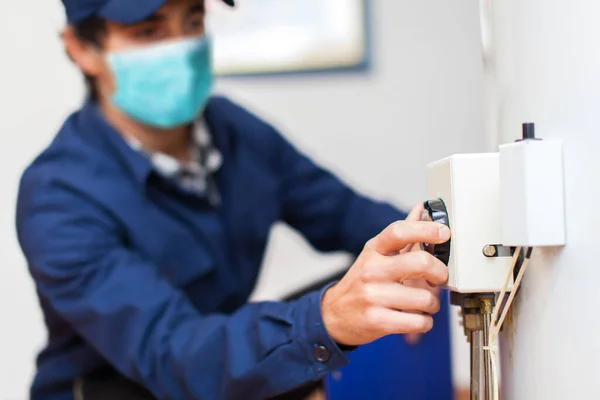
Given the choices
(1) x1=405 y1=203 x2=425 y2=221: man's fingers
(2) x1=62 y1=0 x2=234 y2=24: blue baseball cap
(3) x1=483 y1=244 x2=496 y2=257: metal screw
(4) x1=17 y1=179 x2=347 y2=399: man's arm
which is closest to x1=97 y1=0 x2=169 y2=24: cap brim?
(2) x1=62 y1=0 x2=234 y2=24: blue baseball cap

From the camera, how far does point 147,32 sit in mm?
1096

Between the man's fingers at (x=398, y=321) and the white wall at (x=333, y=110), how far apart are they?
1029 millimetres

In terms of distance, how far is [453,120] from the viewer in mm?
1687

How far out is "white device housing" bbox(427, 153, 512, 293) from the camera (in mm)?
528

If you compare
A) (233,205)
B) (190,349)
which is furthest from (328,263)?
(190,349)

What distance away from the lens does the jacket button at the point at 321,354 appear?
673mm

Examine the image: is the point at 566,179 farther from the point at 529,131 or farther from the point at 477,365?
the point at 477,365

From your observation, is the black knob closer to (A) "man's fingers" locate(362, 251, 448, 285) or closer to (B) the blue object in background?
(A) "man's fingers" locate(362, 251, 448, 285)

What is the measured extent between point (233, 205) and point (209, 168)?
8cm

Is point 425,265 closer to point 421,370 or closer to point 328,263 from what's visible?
point 421,370

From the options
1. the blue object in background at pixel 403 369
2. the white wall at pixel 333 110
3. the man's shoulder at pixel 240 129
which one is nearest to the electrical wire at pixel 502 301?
the blue object in background at pixel 403 369

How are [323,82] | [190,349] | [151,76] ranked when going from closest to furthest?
[190,349], [151,76], [323,82]

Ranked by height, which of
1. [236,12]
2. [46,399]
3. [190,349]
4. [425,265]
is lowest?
[46,399]

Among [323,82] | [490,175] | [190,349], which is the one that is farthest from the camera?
[323,82]
